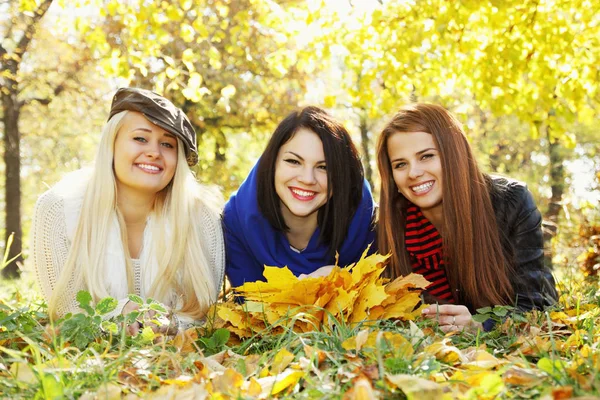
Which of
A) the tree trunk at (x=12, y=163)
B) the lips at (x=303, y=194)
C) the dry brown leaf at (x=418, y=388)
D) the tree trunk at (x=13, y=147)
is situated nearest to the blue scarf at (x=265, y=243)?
the lips at (x=303, y=194)

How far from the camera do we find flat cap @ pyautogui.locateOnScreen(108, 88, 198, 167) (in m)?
3.28

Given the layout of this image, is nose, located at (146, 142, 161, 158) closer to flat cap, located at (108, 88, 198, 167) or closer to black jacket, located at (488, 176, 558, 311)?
flat cap, located at (108, 88, 198, 167)

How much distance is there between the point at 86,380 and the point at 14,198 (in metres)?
11.9

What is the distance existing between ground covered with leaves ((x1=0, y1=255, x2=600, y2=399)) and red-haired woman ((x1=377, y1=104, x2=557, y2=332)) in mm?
260

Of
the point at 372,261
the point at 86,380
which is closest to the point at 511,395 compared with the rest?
the point at 372,261

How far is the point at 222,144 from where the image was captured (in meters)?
12.3

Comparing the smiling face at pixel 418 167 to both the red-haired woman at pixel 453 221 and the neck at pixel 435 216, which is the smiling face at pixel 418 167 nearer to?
the red-haired woman at pixel 453 221

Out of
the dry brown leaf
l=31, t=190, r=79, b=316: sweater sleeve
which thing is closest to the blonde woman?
l=31, t=190, r=79, b=316: sweater sleeve

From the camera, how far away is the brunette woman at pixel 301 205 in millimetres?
3443

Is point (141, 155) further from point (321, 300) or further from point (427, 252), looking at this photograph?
point (427, 252)

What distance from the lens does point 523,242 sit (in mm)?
3082

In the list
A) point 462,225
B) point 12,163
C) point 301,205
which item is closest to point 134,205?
point 301,205

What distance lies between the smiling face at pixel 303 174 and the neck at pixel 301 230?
27 cm

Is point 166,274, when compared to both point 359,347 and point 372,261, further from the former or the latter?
point 359,347
